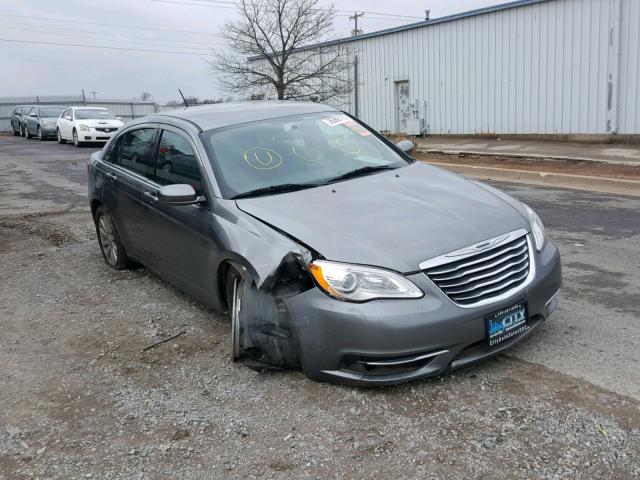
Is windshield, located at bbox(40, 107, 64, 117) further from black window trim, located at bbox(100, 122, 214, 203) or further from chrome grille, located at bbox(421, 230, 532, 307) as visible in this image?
chrome grille, located at bbox(421, 230, 532, 307)

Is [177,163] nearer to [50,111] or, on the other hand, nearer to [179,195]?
[179,195]

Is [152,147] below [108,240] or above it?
above

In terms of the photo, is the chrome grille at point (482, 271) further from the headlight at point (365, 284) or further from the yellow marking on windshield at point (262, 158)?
the yellow marking on windshield at point (262, 158)

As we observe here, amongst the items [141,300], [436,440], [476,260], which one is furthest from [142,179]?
[436,440]

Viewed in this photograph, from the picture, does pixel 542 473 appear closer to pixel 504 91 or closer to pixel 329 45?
pixel 504 91

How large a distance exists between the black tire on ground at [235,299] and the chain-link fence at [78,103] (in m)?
38.5

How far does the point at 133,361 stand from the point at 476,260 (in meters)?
2.29

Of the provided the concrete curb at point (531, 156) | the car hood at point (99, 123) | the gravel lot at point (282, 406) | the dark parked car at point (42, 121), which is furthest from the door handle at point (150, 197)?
the dark parked car at point (42, 121)

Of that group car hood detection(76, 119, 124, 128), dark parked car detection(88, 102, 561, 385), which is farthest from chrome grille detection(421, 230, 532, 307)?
car hood detection(76, 119, 124, 128)

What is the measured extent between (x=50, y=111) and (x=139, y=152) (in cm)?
2657

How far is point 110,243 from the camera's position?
632 cm

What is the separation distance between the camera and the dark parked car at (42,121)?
27984 millimetres

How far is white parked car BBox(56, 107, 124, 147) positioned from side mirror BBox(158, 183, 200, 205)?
19617 mm

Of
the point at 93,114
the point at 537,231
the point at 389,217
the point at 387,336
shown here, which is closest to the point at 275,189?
→ the point at 389,217
